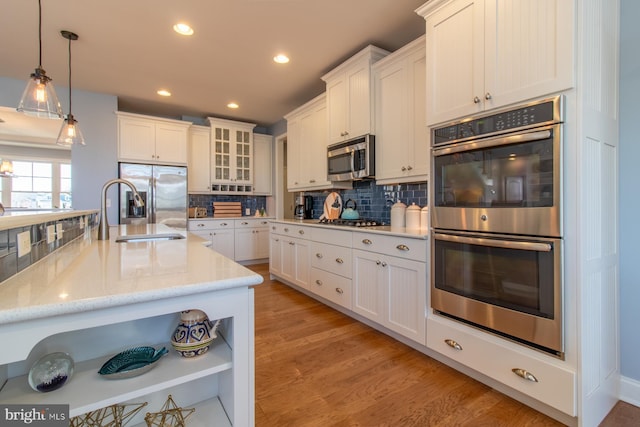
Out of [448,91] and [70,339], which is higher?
[448,91]

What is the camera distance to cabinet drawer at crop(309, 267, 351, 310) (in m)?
2.76

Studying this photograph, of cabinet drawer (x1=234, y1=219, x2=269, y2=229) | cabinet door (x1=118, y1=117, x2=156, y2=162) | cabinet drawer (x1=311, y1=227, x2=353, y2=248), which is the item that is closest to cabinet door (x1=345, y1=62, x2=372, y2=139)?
cabinet drawer (x1=311, y1=227, x2=353, y2=248)

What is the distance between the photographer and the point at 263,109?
4.75m

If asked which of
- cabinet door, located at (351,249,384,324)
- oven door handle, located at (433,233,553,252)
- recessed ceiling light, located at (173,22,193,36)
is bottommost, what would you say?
cabinet door, located at (351,249,384,324)

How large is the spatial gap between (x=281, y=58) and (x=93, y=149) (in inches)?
116

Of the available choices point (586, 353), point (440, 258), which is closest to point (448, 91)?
point (440, 258)

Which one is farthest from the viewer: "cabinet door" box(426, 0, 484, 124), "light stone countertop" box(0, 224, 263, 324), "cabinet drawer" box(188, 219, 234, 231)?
"cabinet drawer" box(188, 219, 234, 231)

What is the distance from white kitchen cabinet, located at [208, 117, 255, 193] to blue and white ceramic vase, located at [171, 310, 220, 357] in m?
4.45

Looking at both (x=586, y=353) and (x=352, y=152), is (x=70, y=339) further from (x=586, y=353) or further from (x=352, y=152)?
(x=352, y=152)

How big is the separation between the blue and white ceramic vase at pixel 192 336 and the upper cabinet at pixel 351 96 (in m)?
2.39

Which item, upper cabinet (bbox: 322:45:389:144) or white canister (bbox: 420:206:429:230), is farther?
upper cabinet (bbox: 322:45:389:144)

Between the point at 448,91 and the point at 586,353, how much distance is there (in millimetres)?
1553

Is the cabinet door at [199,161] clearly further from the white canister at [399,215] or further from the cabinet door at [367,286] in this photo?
the white canister at [399,215]

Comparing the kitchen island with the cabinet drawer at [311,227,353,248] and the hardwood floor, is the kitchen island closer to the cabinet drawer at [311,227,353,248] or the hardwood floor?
the hardwood floor
